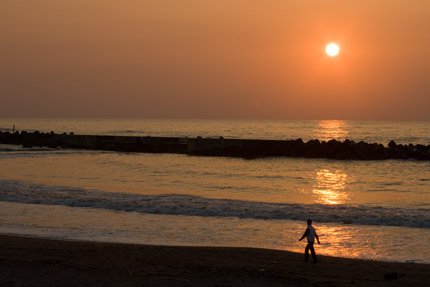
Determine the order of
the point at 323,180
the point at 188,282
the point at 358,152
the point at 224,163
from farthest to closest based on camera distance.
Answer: the point at 358,152 → the point at 224,163 → the point at 323,180 → the point at 188,282

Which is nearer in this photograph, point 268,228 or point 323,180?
point 268,228

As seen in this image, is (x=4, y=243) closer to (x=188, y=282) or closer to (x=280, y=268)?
(x=188, y=282)

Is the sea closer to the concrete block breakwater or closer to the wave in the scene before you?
the wave

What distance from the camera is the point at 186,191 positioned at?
77.5ft

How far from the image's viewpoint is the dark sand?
28.9ft

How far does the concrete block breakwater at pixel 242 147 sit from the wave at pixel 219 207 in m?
26.8

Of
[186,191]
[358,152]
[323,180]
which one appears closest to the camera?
[186,191]

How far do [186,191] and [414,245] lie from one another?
1230 cm

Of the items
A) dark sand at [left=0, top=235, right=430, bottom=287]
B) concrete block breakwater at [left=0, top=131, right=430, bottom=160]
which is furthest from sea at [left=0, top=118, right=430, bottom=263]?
concrete block breakwater at [left=0, top=131, right=430, bottom=160]

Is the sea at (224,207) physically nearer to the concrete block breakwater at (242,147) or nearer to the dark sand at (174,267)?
the dark sand at (174,267)

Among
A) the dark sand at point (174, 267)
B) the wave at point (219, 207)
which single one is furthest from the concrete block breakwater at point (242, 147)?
the dark sand at point (174, 267)

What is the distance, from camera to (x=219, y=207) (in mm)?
18422

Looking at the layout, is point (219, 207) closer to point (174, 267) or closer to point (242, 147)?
point (174, 267)

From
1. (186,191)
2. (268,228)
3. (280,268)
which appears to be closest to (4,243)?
(280,268)
